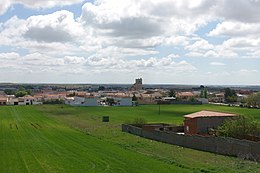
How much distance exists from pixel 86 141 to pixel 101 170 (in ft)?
53.7

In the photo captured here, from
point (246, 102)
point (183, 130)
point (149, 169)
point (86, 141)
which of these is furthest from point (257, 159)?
point (246, 102)

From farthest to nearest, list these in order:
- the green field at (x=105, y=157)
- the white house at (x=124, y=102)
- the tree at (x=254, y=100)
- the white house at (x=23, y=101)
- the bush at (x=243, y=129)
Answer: the white house at (x=23, y=101) → the white house at (x=124, y=102) → the tree at (x=254, y=100) → the bush at (x=243, y=129) → the green field at (x=105, y=157)

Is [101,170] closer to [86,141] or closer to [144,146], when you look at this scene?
[144,146]

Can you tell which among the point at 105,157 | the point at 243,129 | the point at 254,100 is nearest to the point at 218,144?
the point at 243,129

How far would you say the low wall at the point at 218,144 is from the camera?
30.6m

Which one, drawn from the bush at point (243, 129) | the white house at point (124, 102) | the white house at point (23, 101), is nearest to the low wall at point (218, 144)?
the bush at point (243, 129)

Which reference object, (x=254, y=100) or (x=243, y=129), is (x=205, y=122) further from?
(x=254, y=100)

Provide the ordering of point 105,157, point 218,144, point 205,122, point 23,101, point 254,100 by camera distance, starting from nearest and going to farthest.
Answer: point 105,157 < point 218,144 < point 205,122 < point 254,100 < point 23,101

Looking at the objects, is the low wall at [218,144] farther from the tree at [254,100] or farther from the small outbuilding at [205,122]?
the tree at [254,100]

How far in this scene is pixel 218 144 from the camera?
3428cm

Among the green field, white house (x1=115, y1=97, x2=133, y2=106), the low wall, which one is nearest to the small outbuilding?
the low wall

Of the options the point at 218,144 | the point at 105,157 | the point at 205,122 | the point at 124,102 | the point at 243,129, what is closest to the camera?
the point at 105,157

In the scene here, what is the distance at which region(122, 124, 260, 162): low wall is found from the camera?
30.6m

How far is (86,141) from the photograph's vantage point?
42031 mm
